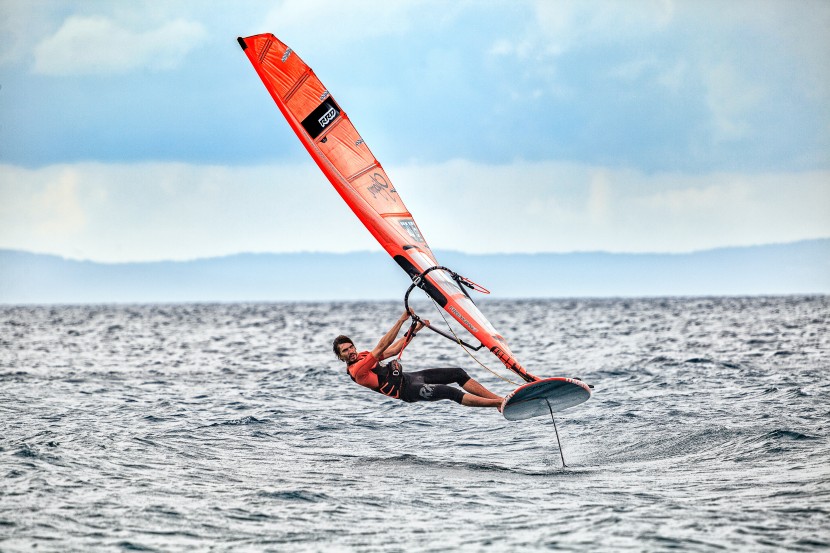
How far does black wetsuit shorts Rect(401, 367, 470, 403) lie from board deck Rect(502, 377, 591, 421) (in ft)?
2.51

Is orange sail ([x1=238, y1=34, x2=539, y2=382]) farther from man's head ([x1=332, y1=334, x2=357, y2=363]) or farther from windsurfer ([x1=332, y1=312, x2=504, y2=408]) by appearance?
windsurfer ([x1=332, y1=312, x2=504, y2=408])

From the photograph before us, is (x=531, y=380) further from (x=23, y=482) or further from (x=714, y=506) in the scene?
(x=23, y=482)

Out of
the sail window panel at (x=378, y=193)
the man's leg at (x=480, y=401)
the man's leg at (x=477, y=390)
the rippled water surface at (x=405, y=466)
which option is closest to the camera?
the rippled water surface at (x=405, y=466)

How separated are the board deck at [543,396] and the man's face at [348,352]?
1905 millimetres

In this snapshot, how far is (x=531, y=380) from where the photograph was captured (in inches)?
405

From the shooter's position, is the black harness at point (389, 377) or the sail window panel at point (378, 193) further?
the sail window panel at point (378, 193)

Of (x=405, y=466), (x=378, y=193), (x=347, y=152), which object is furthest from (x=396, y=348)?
(x=347, y=152)

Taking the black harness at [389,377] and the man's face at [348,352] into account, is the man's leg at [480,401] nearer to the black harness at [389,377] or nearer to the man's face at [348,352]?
the black harness at [389,377]

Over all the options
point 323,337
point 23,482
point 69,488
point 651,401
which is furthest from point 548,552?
point 323,337

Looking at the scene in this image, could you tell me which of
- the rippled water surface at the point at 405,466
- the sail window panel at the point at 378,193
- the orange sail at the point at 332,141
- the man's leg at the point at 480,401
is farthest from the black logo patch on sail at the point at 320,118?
the man's leg at the point at 480,401

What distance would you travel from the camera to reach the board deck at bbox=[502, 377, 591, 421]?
9.95m

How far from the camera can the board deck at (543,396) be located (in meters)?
9.95

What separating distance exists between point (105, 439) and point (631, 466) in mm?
6909

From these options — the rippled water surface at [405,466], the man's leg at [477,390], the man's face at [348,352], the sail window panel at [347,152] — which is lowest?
the rippled water surface at [405,466]
